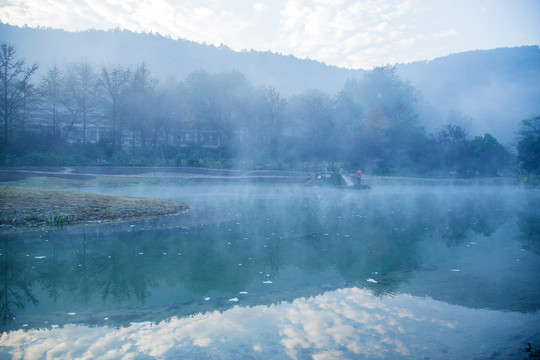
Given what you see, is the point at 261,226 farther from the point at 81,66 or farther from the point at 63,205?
the point at 81,66

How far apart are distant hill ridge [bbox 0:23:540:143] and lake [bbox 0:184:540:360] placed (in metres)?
83.9

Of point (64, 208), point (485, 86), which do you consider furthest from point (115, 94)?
point (485, 86)

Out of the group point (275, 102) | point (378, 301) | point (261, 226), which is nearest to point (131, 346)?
point (378, 301)

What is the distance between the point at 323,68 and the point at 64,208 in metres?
135

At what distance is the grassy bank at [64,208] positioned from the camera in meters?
11.2

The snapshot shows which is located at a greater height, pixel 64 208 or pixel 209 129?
pixel 209 129

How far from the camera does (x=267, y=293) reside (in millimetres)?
6141

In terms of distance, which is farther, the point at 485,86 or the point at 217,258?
the point at 485,86

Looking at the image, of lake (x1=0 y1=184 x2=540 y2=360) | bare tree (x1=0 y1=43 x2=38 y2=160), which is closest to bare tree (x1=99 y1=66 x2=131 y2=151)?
bare tree (x1=0 y1=43 x2=38 y2=160)

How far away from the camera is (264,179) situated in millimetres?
33062

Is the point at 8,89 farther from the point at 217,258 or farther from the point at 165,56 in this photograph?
the point at 165,56

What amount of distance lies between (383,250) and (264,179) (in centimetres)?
2430

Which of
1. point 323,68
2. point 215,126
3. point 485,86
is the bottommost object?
point 215,126

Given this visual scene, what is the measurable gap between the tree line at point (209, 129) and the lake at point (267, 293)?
26452 millimetres
